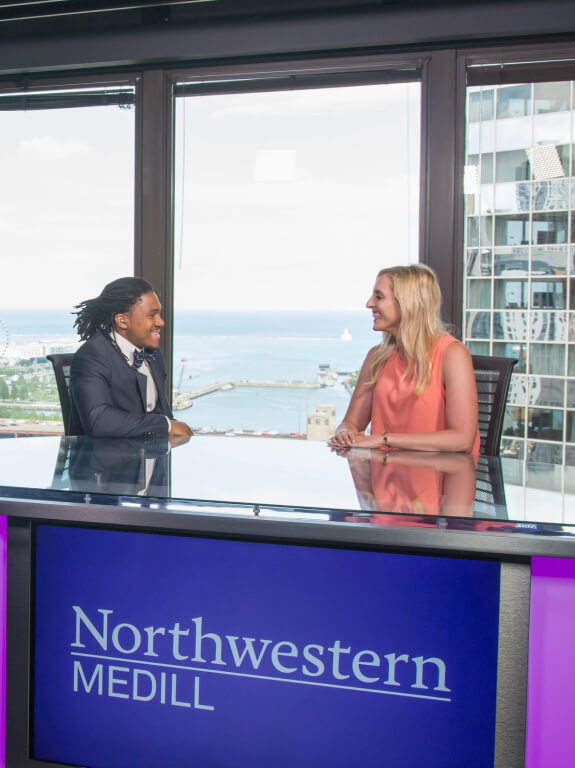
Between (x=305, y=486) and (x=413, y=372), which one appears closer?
(x=305, y=486)

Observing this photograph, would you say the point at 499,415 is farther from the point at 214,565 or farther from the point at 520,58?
the point at 520,58

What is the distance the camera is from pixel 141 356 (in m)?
2.54

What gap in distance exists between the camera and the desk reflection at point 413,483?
3.99ft

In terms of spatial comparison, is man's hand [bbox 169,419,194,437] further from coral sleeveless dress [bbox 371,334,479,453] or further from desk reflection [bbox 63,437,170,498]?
coral sleeveless dress [bbox 371,334,479,453]

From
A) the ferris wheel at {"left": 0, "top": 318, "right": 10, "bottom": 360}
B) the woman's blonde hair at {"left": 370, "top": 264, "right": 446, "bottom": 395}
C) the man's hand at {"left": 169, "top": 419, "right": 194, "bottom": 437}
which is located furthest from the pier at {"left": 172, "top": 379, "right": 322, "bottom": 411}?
the man's hand at {"left": 169, "top": 419, "right": 194, "bottom": 437}

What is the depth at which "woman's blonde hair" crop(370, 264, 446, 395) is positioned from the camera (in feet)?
8.20

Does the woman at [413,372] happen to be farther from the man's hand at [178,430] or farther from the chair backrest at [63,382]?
the chair backrest at [63,382]

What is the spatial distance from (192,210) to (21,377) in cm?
138

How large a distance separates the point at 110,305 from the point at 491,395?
140cm

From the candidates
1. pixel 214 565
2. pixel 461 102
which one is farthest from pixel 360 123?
pixel 214 565

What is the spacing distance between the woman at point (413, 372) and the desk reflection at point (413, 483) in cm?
51

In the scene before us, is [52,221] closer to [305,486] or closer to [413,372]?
[413,372]

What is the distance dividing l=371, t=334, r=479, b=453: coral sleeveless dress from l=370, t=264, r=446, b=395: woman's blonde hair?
2 centimetres

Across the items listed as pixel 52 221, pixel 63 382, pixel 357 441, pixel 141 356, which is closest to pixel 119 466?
pixel 357 441
